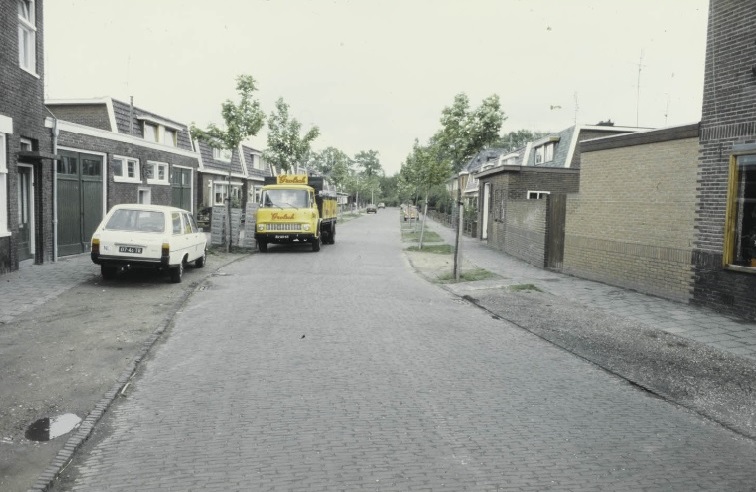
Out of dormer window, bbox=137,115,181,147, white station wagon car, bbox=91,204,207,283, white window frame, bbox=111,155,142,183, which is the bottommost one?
white station wagon car, bbox=91,204,207,283

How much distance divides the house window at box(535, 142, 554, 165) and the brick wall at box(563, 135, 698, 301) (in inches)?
842

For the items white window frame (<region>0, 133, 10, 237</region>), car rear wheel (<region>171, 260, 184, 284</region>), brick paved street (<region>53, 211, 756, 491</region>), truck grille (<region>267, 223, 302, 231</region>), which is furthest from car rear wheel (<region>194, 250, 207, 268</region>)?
brick paved street (<region>53, 211, 756, 491</region>)

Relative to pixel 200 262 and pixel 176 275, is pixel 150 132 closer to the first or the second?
pixel 200 262

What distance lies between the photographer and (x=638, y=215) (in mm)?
12820

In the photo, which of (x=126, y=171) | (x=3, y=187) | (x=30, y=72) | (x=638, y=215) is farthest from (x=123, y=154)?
(x=638, y=215)

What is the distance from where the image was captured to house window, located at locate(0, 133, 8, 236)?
13031 millimetres

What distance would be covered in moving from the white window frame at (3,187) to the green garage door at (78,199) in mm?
3862

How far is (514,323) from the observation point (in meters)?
9.58

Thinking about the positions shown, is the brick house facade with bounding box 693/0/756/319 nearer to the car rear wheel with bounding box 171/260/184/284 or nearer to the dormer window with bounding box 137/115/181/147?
the car rear wheel with bounding box 171/260/184/284

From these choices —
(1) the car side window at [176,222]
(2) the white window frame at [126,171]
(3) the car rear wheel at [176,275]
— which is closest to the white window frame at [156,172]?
(2) the white window frame at [126,171]

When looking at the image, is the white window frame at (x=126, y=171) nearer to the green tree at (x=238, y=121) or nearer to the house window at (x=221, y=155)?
the green tree at (x=238, y=121)

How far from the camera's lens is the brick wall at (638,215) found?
11.4 m

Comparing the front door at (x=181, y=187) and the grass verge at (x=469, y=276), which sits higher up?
the front door at (x=181, y=187)

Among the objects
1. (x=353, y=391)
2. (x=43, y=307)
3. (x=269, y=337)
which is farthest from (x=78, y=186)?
(x=353, y=391)
